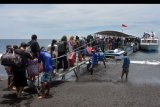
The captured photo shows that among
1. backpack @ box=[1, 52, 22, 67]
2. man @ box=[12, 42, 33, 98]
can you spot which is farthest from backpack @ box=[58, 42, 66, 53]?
backpack @ box=[1, 52, 22, 67]

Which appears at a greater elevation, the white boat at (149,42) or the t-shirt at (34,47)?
the t-shirt at (34,47)

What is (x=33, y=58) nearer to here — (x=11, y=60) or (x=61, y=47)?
(x=11, y=60)

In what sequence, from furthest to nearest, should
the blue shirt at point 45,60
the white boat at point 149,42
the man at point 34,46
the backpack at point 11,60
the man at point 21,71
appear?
the white boat at point 149,42 < the man at point 34,46 < the blue shirt at point 45,60 < the man at point 21,71 < the backpack at point 11,60

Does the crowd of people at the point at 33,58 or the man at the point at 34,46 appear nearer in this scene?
the crowd of people at the point at 33,58

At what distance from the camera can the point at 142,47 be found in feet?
196

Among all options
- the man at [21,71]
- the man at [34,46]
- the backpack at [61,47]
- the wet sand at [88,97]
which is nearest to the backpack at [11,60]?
the man at [21,71]

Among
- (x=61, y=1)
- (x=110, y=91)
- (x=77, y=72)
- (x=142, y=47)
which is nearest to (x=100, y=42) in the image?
(x=77, y=72)

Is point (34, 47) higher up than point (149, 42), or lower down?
higher up

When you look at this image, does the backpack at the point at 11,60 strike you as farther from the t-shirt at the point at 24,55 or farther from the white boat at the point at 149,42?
the white boat at the point at 149,42

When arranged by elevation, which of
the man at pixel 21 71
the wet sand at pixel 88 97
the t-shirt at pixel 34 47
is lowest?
the wet sand at pixel 88 97

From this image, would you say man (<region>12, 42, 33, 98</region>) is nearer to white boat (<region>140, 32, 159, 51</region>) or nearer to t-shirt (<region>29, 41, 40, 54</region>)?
t-shirt (<region>29, 41, 40, 54</region>)

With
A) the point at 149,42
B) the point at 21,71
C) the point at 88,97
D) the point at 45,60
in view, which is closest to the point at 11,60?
the point at 21,71

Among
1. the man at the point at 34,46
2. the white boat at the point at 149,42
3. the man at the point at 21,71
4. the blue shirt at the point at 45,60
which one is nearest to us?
the man at the point at 21,71

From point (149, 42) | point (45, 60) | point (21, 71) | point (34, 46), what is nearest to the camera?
point (21, 71)
